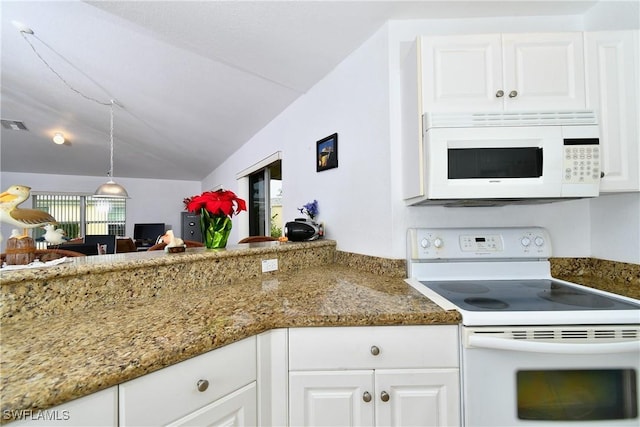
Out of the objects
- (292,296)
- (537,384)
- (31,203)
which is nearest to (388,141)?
(292,296)

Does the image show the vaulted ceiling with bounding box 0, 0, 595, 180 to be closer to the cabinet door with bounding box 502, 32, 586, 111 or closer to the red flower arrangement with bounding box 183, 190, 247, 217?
the cabinet door with bounding box 502, 32, 586, 111

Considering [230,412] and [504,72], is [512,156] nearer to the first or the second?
[504,72]

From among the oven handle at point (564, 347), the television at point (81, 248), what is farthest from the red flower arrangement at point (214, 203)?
the television at point (81, 248)

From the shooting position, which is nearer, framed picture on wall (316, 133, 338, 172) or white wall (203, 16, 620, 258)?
white wall (203, 16, 620, 258)

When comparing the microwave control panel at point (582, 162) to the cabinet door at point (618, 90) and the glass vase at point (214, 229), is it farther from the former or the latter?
the glass vase at point (214, 229)

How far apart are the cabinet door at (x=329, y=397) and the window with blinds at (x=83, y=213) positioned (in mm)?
6982

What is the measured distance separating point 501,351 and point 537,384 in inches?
6.9

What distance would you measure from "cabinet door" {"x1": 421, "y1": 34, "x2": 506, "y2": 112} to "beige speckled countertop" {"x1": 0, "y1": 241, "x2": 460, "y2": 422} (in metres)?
0.86

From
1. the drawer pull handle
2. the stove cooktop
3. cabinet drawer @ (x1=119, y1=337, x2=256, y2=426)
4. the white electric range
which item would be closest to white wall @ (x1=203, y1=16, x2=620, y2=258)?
the stove cooktop

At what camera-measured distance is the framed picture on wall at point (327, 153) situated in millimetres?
1967

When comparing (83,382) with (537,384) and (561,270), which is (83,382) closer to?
(537,384)

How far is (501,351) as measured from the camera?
89 cm

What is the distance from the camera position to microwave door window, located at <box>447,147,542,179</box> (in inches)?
44.5

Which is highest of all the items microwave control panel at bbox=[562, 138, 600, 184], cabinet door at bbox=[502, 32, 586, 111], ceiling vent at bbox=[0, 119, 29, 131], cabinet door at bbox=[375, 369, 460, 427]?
ceiling vent at bbox=[0, 119, 29, 131]
